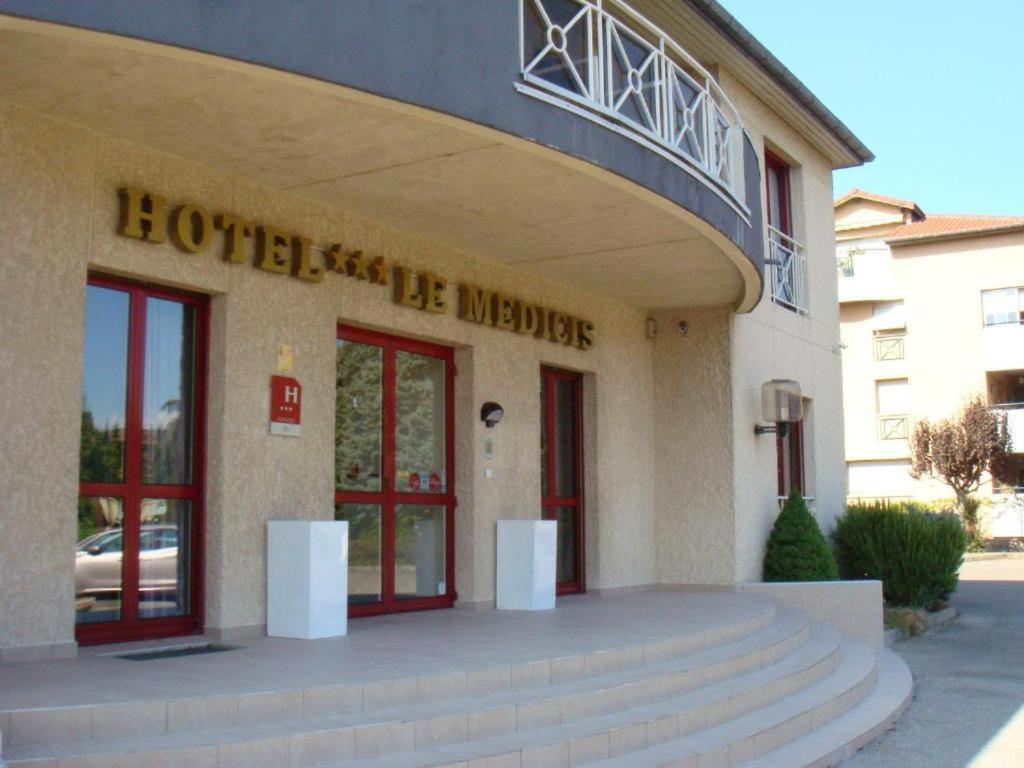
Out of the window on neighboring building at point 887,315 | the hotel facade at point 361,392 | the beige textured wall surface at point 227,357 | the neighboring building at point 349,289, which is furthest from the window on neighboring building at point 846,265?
the beige textured wall surface at point 227,357

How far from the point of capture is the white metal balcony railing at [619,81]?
24.6 ft

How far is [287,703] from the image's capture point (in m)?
5.50

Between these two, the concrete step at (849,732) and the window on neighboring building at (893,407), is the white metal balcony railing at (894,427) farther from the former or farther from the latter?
the concrete step at (849,732)

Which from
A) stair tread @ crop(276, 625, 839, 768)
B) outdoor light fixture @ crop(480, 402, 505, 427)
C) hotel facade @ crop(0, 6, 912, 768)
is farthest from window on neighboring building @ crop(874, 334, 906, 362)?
stair tread @ crop(276, 625, 839, 768)

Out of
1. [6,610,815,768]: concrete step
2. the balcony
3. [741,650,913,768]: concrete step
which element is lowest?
[741,650,913,768]: concrete step

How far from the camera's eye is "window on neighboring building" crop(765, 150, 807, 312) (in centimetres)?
1452

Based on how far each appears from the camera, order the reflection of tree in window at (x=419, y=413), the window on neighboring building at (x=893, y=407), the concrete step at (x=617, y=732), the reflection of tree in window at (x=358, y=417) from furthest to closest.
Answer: the window on neighboring building at (x=893, y=407) < the reflection of tree in window at (x=419, y=413) < the reflection of tree in window at (x=358, y=417) < the concrete step at (x=617, y=732)

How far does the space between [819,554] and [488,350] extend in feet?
15.5

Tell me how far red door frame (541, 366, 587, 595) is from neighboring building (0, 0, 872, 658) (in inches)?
1.5

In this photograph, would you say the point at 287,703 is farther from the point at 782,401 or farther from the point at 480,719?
the point at 782,401

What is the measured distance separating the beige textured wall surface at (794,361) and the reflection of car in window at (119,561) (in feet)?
22.2

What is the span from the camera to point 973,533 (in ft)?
106

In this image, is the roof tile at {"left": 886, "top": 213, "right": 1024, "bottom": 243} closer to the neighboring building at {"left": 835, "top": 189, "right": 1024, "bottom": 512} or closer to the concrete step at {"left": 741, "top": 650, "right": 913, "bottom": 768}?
the neighboring building at {"left": 835, "top": 189, "right": 1024, "bottom": 512}

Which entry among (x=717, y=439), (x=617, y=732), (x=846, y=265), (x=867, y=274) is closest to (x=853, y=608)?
(x=717, y=439)
